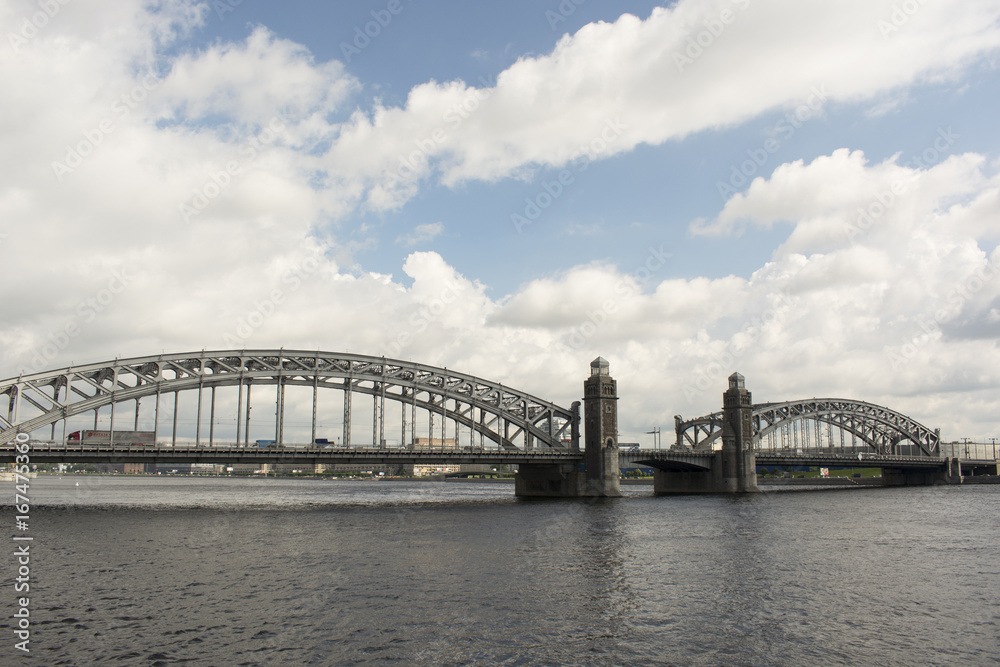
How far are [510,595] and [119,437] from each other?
2699 inches

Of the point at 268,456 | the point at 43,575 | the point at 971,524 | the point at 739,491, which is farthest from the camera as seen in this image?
the point at 739,491

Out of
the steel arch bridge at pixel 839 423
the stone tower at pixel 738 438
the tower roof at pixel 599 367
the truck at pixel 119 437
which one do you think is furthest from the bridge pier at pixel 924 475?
the truck at pixel 119 437

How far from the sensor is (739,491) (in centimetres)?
12912

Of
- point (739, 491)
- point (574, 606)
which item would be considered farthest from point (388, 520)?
point (739, 491)

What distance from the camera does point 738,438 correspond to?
438ft

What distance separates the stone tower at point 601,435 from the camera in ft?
360

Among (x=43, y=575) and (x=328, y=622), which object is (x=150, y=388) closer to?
(x=43, y=575)

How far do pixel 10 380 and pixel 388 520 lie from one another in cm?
4638

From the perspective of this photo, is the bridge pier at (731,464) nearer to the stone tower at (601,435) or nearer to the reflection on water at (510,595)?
the stone tower at (601,435)

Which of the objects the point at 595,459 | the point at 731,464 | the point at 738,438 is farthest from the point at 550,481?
the point at 738,438

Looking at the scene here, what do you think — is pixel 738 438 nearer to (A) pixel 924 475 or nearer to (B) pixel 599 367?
(B) pixel 599 367

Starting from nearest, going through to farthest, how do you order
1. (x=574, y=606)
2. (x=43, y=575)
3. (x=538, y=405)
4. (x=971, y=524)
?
(x=574, y=606), (x=43, y=575), (x=971, y=524), (x=538, y=405)

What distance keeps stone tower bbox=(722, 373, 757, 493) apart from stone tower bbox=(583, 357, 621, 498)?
3011 centimetres

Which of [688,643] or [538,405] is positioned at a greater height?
[538,405]
